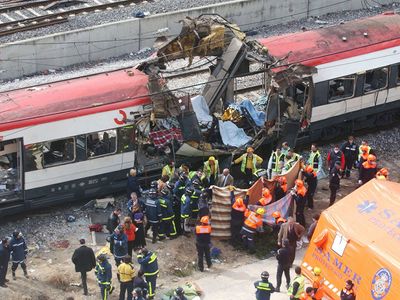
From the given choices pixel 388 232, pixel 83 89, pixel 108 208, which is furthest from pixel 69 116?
pixel 388 232

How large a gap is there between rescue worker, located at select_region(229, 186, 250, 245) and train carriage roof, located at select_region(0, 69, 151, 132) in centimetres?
313

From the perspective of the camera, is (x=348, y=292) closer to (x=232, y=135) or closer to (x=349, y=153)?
(x=349, y=153)

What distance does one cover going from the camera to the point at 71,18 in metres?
25.8

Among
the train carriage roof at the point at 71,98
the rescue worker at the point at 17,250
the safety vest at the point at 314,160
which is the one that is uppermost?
the train carriage roof at the point at 71,98

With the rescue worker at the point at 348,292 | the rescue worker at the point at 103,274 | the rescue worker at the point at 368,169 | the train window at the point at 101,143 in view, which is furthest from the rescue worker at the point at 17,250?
the rescue worker at the point at 368,169

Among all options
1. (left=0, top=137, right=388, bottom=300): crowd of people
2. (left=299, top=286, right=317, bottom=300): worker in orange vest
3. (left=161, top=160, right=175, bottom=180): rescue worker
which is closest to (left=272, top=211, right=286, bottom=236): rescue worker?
(left=0, top=137, right=388, bottom=300): crowd of people

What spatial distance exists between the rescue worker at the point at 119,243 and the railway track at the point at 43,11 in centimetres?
1167

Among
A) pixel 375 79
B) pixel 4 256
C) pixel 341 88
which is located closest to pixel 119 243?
pixel 4 256

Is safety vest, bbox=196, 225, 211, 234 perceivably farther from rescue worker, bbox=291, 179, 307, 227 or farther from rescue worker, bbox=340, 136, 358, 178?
rescue worker, bbox=340, 136, 358, 178

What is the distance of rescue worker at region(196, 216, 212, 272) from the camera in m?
15.5

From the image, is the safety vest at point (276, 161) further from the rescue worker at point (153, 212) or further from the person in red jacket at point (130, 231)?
the person in red jacket at point (130, 231)

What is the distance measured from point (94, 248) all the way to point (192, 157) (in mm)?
3420

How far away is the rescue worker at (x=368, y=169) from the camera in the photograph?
18.3 metres

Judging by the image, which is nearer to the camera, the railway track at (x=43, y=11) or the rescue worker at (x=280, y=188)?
the rescue worker at (x=280, y=188)
